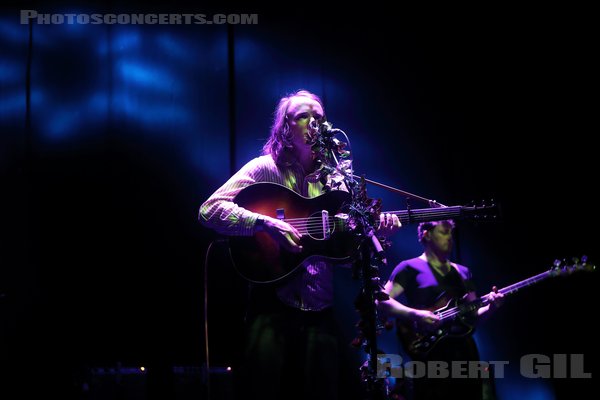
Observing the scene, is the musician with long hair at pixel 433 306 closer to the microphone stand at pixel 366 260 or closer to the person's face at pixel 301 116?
the person's face at pixel 301 116

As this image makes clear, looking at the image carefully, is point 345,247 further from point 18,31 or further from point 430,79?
point 18,31

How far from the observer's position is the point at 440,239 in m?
3.99

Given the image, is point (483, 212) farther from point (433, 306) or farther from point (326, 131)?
point (326, 131)

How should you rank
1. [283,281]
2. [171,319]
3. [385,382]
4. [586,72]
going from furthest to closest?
[586,72] < [171,319] < [283,281] < [385,382]

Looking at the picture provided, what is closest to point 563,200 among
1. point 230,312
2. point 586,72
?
point 586,72

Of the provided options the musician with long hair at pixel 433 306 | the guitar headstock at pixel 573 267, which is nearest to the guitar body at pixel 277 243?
the musician with long hair at pixel 433 306

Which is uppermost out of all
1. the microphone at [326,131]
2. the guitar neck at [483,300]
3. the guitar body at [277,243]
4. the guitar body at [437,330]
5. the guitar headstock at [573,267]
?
the microphone at [326,131]

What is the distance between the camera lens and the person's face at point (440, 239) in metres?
3.97

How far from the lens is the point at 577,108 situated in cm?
423

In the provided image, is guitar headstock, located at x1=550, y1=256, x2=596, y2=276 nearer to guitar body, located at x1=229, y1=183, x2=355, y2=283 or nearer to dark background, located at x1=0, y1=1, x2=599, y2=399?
dark background, located at x1=0, y1=1, x2=599, y2=399

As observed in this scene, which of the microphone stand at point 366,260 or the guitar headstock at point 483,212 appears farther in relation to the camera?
the guitar headstock at point 483,212

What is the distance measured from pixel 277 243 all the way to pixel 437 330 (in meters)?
1.87

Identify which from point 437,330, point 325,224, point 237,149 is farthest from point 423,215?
point 237,149

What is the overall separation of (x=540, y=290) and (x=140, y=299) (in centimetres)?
330
